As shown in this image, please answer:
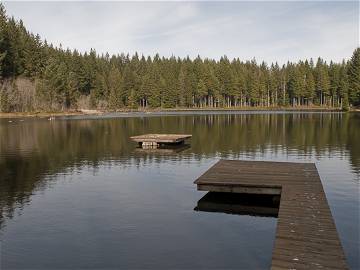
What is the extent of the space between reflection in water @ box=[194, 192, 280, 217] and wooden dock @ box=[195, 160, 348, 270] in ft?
2.71

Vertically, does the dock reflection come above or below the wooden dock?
below

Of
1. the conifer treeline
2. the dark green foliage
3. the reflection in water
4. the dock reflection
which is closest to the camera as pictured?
the reflection in water

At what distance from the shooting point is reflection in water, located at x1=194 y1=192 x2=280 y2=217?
21.1 m

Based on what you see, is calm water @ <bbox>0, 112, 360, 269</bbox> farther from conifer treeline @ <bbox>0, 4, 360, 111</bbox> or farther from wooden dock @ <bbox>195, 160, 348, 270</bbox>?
conifer treeline @ <bbox>0, 4, 360, 111</bbox>

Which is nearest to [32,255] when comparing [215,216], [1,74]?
[215,216]

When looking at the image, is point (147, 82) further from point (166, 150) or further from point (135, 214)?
point (135, 214)

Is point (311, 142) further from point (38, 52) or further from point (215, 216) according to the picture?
point (38, 52)

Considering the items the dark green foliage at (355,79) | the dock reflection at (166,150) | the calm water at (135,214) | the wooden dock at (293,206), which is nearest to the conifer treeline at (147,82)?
the dark green foliage at (355,79)

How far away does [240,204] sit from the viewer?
22.5 meters

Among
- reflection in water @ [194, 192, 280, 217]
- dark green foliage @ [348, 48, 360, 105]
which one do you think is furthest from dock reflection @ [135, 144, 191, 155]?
dark green foliage @ [348, 48, 360, 105]

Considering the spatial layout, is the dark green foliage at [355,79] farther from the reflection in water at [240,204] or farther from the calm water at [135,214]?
the reflection in water at [240,204]

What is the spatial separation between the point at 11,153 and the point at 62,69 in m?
106

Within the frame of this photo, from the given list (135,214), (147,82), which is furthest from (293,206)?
(147,82)

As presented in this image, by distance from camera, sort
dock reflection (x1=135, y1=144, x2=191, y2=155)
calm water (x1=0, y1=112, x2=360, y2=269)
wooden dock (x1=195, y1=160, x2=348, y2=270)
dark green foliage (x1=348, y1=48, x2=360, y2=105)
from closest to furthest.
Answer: wooden dock (x1=195, y1=160, x2=348, y2=270) < calm water (x1=0, y1=112, x2=360, y2=269) < dock reflection (x1=135, y1=144, x2=191, y2=155) < dark green foliage (x1=348, y1=48, x2=360, y2=105)
